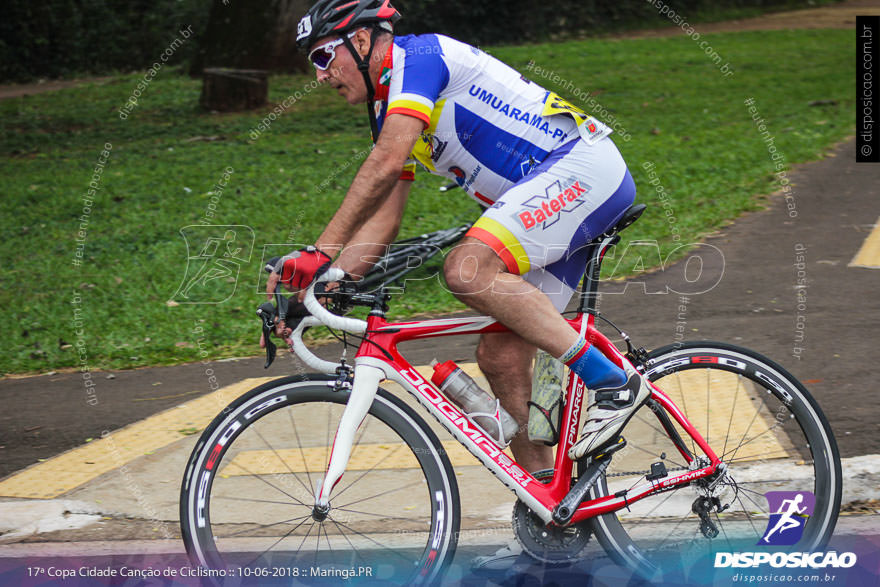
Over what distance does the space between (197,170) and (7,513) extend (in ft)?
25.6

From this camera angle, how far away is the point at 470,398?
11.1ft

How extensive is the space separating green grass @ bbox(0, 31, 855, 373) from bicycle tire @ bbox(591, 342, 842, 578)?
11.1 feet

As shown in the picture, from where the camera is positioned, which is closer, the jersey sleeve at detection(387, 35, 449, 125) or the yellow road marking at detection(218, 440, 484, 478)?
the jersey sleeve at detection(387, 35, 449, 125)

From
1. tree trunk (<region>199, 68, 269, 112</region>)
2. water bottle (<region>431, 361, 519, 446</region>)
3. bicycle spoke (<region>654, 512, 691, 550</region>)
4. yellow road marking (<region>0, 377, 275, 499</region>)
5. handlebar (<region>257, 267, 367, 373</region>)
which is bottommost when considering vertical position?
tree trunk (<region>199, 68, 269, 112</region>)

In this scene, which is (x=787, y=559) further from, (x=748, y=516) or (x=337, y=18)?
(x=337, y=18)

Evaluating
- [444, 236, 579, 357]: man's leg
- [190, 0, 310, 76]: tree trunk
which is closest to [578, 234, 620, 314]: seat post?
[444, 236, 579, 357]: man's leg

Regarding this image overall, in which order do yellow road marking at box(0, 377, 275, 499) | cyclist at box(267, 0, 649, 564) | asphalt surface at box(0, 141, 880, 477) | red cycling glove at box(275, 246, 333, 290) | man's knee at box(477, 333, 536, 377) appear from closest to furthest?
red cycling glove at box(275, 246, 333, 290), cyclist at box(267, 0, 649, 564), man's knee at box(477, 333, 536, 377), yellow road marking at box(0, 377, 275, 499), asphalt surface at box(0, 141, 880, 477)

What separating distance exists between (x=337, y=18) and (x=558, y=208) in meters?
0.97

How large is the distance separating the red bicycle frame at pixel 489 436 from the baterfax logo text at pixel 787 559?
1.09 feet

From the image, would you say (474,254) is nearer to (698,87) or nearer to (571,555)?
(571,555)

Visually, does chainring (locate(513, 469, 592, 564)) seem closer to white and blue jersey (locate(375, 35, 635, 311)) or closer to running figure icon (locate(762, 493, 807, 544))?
running figure icon (locate(762, 493, 807, 544))

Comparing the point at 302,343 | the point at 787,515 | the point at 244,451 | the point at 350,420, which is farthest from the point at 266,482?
the point at 787,515

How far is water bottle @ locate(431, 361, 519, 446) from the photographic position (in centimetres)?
339

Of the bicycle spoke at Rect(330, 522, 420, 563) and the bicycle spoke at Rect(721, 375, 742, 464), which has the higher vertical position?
the bicycle spoke at Rect(721, 375, 742, 464)
